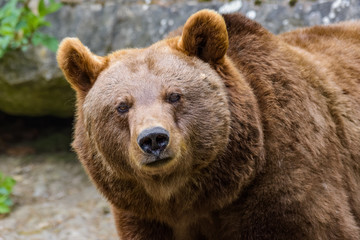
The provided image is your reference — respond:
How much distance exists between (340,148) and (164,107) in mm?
1563

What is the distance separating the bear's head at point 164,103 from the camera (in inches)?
148

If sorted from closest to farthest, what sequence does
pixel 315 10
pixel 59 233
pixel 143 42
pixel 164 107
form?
pixel 164 107 < pixel 59 233 < pixel 315 10 < pixel 143 42

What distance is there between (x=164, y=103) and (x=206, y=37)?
642mm

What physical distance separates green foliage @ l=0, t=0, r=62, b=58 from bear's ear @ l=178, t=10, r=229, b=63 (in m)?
3.27

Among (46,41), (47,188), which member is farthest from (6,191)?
(46,41)

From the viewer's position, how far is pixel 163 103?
150 inches

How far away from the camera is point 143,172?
3822 mm

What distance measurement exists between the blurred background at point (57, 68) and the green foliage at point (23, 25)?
0.04 ft

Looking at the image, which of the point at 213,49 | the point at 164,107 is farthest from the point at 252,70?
the point at 164,107

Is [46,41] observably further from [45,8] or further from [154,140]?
[154,140]

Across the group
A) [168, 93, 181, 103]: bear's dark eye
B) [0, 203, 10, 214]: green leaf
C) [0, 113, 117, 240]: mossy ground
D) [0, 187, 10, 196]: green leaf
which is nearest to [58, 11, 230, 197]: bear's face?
[168, 93, 181, 103]: bear's dark eye

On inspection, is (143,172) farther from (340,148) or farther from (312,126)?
(340,148)

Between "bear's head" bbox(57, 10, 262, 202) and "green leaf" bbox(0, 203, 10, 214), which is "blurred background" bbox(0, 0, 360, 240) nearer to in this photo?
"green leaf" bbox(0, 203, 10, 214)

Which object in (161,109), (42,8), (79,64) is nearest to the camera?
(161,109)
